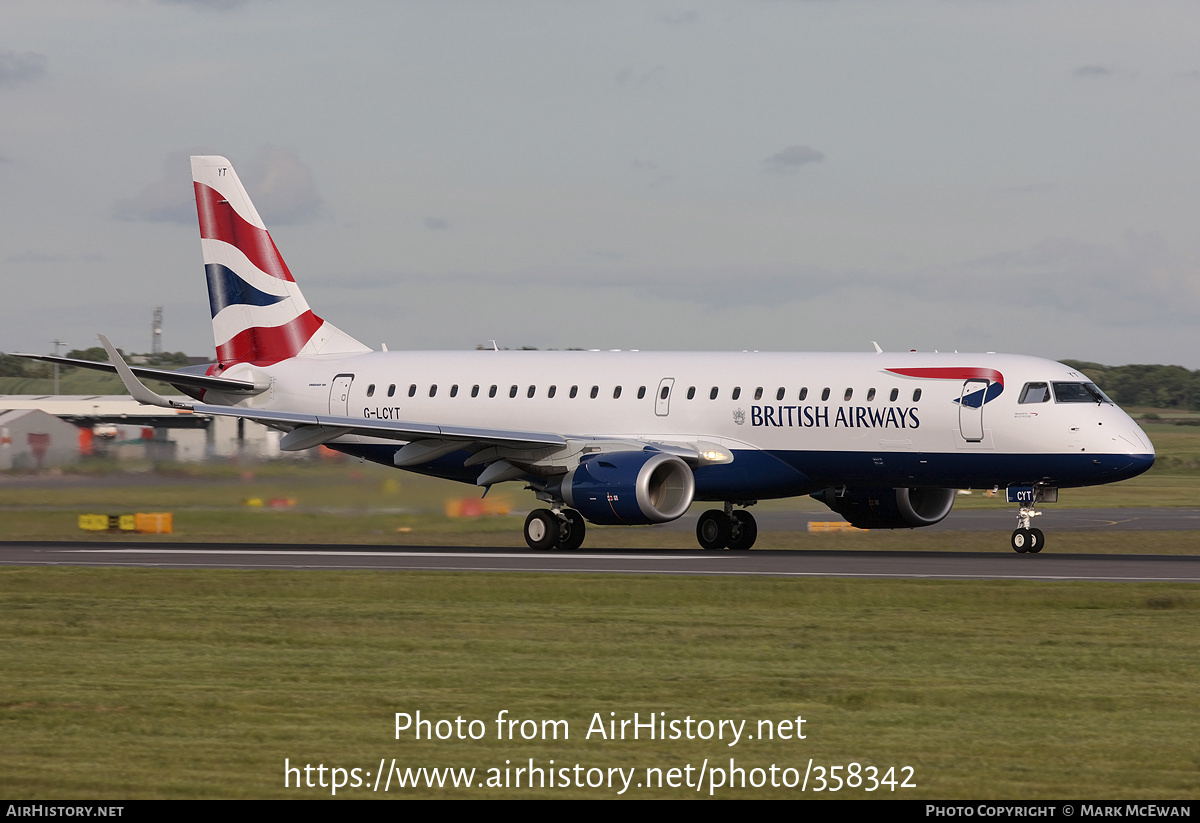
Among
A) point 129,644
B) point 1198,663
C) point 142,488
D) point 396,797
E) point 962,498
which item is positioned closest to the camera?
point 396,797

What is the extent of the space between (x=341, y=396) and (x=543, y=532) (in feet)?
24.1

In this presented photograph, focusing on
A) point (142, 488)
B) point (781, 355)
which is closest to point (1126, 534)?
point (781, 355)

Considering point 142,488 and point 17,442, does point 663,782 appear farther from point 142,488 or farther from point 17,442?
point 17,442

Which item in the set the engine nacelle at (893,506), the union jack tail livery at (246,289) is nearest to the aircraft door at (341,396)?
the union jack tail livery at (246,289)

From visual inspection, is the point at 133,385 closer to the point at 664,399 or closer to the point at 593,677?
the point at 664,399

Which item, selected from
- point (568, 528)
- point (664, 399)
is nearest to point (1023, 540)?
point (664, 399)

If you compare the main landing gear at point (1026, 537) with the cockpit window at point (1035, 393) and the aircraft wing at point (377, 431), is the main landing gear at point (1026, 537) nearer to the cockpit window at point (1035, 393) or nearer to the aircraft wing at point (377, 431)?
the cockpit window at point (1035, 393)

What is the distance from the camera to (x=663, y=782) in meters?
11.5

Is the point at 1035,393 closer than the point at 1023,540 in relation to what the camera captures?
Yes

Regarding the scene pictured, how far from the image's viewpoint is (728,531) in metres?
37.6

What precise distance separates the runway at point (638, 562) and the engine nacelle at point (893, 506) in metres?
1.64

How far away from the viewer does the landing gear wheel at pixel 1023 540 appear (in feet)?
108

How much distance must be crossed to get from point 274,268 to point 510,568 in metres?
16.2

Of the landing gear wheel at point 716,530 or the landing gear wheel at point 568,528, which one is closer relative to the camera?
the landing gear wheel at point 568,528
